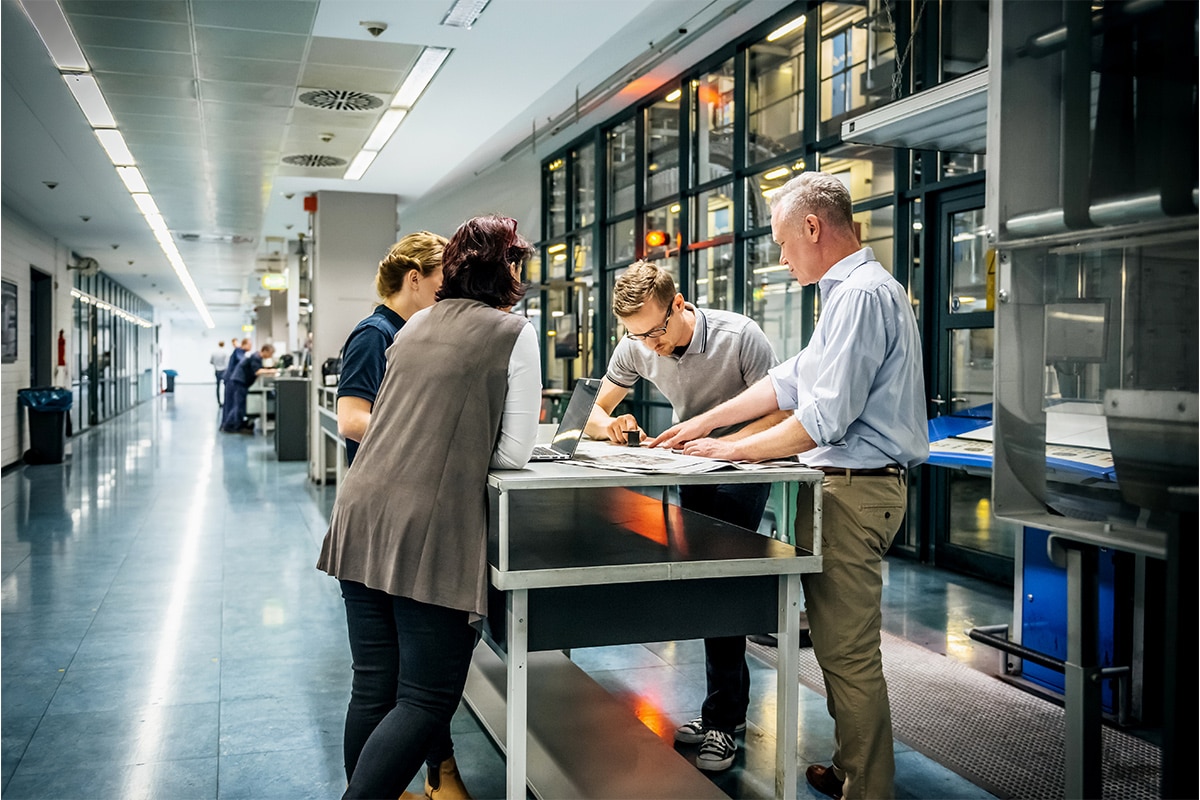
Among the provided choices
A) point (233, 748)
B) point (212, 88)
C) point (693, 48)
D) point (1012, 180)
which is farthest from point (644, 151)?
point (1012, 180)

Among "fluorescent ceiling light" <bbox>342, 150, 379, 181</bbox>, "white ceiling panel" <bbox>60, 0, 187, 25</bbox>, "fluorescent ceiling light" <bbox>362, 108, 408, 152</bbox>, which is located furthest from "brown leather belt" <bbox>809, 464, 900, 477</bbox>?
"fluorescent ceiling light" <bbox>342, 150, 379, 181</bbox>

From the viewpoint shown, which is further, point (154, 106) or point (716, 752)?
point (154, 106)

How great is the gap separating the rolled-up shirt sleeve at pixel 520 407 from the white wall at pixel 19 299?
9.81 m

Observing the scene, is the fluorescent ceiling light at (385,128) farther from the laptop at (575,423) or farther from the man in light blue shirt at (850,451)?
the man in light blue shirt at (850,451)

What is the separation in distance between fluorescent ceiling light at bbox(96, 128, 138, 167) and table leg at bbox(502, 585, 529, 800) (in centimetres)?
698

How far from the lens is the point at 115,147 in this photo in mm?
8031

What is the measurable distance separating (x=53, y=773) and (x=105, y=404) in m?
17.1

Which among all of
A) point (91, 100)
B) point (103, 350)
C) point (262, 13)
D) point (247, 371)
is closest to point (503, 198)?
point (91, 100)

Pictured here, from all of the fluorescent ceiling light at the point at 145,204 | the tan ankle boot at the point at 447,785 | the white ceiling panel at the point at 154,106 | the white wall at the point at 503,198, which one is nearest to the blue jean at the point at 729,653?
the tan ankle boot at the point at 447,785

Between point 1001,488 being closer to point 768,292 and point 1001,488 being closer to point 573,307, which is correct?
point 768,292

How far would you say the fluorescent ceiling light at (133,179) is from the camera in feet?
29.3

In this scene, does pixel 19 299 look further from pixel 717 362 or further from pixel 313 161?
pixel 717 362

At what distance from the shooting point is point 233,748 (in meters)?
2.92

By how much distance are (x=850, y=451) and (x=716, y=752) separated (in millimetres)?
1081
